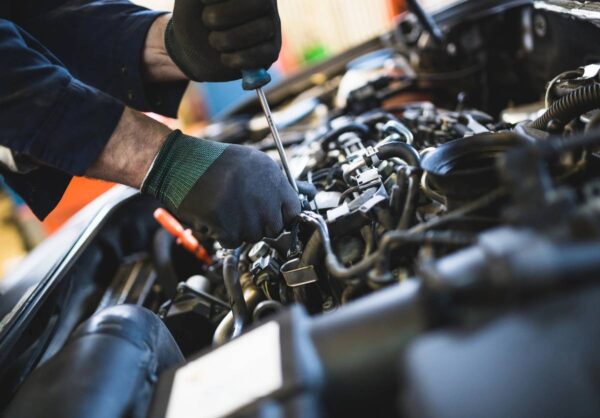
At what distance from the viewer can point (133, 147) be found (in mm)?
941

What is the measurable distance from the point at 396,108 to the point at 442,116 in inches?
12.7

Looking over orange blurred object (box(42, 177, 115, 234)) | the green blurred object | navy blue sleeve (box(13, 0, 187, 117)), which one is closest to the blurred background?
the green blurred object

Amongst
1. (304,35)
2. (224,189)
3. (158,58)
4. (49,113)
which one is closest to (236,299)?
(224,189)

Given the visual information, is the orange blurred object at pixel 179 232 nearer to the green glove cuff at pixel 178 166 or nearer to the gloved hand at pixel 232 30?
the green glove cuff at pixel 178 166

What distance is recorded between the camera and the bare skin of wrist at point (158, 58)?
1.33 m

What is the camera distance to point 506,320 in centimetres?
44

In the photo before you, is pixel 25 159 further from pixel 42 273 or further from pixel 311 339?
pixel 311 339

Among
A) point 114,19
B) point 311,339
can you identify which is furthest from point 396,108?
point 311,339

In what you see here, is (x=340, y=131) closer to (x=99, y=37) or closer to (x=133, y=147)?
(x=133, y=147)

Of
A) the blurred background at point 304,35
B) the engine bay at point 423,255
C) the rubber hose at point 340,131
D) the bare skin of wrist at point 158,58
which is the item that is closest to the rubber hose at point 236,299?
the engine bay at point 423,255

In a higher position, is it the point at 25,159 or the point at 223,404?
the point at 25,159

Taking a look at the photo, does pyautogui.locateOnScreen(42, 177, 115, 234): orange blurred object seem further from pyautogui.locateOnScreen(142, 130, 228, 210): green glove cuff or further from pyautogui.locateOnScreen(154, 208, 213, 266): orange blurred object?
pyautogui.locateOnScreen(142, 130, 228, 210): green glove cuff

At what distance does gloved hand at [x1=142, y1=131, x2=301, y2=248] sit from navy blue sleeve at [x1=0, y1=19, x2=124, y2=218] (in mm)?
Result: 129

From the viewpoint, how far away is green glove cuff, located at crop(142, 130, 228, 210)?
885 mm
